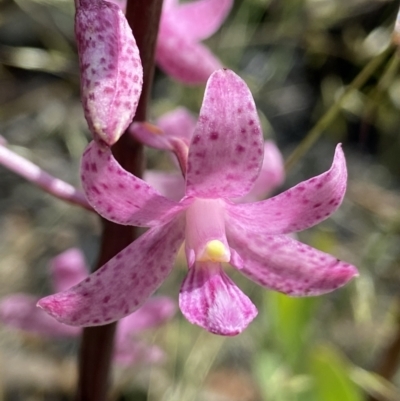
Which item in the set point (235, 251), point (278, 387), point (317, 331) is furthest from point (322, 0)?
point (235, 251)

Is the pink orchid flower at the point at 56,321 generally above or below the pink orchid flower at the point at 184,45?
below

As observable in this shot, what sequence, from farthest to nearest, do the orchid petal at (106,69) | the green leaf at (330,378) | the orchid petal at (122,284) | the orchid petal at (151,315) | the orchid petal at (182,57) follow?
the orchid petal at (151,315) → the green leaf at (330,378) → the orchid petal at (182,57) → the orchid petal at (122,284) → the orchid petal at (106,69)

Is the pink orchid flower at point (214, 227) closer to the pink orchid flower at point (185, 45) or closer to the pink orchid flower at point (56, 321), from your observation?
the pink orchid flower at point (185, 45)

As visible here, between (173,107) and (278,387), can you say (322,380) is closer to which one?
(278,387)

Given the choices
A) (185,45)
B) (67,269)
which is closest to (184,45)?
(185,45)

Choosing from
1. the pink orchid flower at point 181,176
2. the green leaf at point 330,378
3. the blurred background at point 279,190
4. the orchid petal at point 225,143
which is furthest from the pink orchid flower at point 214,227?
the blurred background at point 279,190

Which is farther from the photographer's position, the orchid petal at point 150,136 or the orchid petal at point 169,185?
the orchid petal at point 169,185

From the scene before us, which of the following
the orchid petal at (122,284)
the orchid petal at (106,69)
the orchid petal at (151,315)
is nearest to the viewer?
the orchid petal at (106,69)
